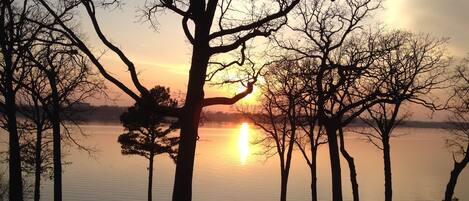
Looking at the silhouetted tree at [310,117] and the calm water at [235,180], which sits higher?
the silhouetted tree at [310,117]

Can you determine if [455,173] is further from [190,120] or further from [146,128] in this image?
[146,128]

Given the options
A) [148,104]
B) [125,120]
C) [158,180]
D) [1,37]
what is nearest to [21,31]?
[1,37]

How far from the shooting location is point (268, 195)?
63.2m

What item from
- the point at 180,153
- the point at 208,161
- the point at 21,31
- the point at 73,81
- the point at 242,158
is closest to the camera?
the point at 180,153

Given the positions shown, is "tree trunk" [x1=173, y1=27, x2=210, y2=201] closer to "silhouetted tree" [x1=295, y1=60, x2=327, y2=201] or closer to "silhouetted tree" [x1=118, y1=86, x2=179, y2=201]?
"silhouetted tree" [x1=295, y1=60, x2=327, y2=201]

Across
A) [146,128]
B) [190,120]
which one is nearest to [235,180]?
[146,128]

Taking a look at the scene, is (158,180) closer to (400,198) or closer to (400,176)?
(400,198)

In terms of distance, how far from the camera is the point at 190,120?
9.09 m

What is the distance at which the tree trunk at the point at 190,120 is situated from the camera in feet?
29.6

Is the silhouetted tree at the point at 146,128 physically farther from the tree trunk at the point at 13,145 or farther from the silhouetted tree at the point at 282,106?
the tree trunk at the point at 13,145

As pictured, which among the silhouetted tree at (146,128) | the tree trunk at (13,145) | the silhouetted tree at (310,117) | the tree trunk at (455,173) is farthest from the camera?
the silhouetted tree at (146,128)

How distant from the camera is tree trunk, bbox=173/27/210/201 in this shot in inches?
355

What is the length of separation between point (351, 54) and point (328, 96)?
6.97ft

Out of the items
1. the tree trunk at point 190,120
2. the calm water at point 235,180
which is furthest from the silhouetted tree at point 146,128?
the tree trunk at point 190,120
